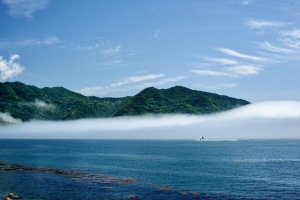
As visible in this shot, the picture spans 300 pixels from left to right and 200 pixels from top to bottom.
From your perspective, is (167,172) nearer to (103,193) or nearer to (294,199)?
(103,193)

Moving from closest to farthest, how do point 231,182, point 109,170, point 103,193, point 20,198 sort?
1. point 20,198
2. point 103,193
3. point 231,182
4. point 109,170

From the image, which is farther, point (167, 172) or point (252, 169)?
point (252, 169)

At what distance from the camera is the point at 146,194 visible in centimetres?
9319

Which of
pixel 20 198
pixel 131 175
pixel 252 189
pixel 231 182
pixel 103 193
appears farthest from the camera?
pixel 131 175

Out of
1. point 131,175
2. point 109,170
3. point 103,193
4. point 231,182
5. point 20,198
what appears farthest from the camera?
point 109,170

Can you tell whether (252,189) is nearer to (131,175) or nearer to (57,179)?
(131,175)

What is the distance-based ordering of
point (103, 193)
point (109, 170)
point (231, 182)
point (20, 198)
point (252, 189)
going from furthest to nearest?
point (109, 170)
point (231, 182)
point (252, 189)
point (103, 193)
point (20, 198)

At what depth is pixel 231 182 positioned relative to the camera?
11431 centimetres

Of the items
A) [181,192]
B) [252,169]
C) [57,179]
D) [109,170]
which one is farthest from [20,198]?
A: [252,169]

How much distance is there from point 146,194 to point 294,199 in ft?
136

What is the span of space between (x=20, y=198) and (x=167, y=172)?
68.0m

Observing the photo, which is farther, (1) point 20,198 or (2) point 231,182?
(2) point 231,182

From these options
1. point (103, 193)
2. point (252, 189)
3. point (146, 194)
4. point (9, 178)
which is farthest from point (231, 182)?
point (9, 178)

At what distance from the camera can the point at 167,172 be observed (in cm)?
14012
